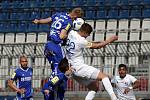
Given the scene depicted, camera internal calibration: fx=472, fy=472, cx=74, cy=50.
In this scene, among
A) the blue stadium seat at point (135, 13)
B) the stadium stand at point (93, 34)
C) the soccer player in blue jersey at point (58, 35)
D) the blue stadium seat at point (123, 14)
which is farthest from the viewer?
the blue stadium seat at point (123, 14)

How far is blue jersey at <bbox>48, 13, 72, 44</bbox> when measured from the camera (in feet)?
27.1

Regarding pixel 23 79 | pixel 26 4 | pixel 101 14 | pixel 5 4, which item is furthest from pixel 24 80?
pixel 5 4

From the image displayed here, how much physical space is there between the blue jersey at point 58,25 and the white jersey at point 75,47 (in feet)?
0.75

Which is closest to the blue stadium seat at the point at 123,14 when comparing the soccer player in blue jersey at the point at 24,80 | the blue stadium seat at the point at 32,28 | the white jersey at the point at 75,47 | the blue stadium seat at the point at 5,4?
the blue stadium seat at the point at 32,28

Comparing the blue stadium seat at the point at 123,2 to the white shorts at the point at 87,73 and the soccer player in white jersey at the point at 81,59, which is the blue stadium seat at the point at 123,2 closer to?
the soccer player in white jersey at the point at 81,59

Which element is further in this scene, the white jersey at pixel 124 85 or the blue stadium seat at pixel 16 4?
the blue stadium seat at pixel 16 4

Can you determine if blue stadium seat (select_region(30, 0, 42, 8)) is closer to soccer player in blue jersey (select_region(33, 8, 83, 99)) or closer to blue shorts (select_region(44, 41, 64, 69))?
soccer player in blue jersey (select_region(33, 8, 83, 99))

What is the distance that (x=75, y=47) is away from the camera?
26.3ft


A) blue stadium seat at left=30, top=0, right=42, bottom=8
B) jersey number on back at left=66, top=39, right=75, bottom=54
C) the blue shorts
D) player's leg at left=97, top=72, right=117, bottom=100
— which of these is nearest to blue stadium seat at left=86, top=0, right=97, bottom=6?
blue stadium seat at left=30, top=0, right=42, bottom=8

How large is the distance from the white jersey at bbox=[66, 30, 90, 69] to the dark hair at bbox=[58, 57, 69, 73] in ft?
0.36

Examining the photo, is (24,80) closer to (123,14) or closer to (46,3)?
(123,14)

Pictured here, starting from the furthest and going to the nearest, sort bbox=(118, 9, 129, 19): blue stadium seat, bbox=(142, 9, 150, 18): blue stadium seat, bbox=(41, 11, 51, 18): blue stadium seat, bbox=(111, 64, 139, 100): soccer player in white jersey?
bbox=(41, 11, 51, 18): blue stadium seat, bbox=(118, 9, 129, 19): blue stadium seat, bbox=(142, 9, 150, 18): blue stadium seat, bbox=(111, 64, 139, 100): soccer player in white jersey

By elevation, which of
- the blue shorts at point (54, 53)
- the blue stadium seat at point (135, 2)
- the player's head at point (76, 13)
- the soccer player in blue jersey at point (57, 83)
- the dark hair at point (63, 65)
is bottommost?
the soccer player in blue jersey at point (57, 83)

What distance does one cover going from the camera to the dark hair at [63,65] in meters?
7.93
